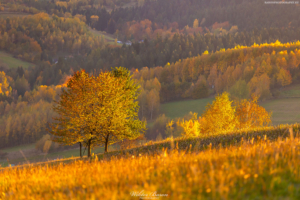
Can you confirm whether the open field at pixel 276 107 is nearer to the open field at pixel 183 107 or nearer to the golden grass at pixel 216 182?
the open field at pixel 183 107

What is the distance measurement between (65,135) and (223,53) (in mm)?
181180

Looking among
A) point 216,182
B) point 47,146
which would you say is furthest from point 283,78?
point 216,182

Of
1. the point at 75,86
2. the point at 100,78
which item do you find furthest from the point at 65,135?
the point at 100,78

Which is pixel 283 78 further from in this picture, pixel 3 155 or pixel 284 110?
pixel 3 155

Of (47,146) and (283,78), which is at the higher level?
(283,78)

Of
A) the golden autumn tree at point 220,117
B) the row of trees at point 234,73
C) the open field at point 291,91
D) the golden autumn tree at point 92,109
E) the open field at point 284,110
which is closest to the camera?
the golden autumn tree at point 92,109

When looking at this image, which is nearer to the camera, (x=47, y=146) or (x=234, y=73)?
(x=47, y=146)

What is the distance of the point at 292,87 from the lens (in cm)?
13762

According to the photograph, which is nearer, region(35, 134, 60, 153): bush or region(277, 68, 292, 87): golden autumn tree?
region(35, 134, 60, 153): bush

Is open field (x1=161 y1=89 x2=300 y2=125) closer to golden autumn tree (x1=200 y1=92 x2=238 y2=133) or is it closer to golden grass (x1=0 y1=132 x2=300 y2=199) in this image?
golden autumn tree (x1=200 y1=92 x2=238 y2=133)

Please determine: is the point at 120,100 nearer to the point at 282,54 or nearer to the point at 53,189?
the point at 53,189

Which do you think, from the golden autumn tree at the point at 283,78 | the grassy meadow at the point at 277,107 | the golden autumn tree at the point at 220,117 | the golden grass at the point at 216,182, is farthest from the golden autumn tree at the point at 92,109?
the golden autumn tree at the point at 283,78

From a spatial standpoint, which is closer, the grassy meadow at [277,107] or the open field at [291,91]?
the grassy meadow at [277,107]

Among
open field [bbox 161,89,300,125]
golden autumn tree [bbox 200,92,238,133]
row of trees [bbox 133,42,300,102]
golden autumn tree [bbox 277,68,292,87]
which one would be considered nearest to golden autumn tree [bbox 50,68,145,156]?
golden autumn tree [bbox 200,92,238,133]
